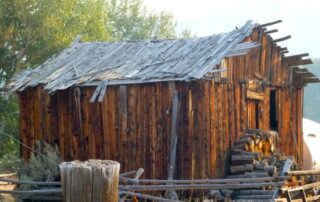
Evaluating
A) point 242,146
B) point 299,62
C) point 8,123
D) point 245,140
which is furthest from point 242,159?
point 8,123

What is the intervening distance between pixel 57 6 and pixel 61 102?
12708mm

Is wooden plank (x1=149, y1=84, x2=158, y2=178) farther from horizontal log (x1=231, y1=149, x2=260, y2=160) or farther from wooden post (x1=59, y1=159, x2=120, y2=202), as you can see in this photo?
wooden post (x1=59, y1=159, x2=120, y2=202)

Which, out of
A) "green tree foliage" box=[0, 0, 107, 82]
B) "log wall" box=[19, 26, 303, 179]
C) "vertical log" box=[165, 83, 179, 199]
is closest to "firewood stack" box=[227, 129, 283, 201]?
"log wall" box=[19, 26, 303, 179]

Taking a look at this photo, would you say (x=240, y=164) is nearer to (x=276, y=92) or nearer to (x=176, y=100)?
(x=176, y=100)

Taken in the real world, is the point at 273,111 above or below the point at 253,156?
above

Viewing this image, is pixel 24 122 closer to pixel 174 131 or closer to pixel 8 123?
pixel 174 131

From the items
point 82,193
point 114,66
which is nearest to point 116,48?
point 114,66

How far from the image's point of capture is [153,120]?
14.3 m

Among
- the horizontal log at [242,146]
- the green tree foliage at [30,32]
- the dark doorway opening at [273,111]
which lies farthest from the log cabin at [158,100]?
the green tree foliage at [30,32]

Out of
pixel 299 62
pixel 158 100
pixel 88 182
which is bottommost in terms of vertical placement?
pixel 88 182

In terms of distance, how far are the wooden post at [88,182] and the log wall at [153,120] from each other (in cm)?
932

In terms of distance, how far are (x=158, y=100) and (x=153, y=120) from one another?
517mm

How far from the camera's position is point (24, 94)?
16.7 meters

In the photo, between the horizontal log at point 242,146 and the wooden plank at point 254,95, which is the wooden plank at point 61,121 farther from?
the wooden plank at point 254,95
